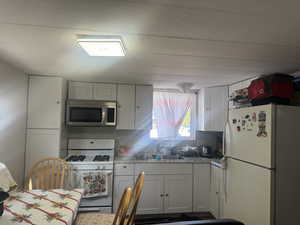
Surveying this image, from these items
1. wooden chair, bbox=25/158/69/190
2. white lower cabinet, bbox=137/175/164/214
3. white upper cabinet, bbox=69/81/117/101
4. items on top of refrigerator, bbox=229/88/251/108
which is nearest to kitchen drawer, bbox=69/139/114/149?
wooden chair, bbox=25/158/69/190

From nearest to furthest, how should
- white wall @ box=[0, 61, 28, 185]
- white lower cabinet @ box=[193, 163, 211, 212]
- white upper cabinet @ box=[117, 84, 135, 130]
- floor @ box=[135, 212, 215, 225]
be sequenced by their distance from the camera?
white wall @ box=[0, 61, 28, 185] → floor @ box=[135, 212, 215, 225] → white lower cabinet @ box=[193, 163, 211, 212] → white upper cabinet @ box=[117, 84, 135, 130]

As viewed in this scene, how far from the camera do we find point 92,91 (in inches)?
120

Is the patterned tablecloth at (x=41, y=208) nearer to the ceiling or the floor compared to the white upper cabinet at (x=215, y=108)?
nearer to the floor

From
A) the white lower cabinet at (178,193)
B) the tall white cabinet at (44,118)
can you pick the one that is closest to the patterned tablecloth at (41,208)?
the tall white cabinet at (44,118)

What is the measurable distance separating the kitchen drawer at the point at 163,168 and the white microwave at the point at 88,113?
0.83m

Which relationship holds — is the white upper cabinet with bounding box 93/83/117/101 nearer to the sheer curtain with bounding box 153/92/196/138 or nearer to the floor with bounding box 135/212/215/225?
the sheer curtain with bounding box 153/92/196/138

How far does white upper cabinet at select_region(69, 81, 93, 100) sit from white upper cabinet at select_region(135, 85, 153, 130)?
2.49 feet

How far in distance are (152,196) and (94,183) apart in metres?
0.90

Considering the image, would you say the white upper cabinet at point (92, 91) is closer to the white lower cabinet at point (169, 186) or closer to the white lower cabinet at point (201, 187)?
the white lower cabinet at point (169, 186)

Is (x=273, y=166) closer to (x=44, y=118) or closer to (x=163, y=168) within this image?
(x=163, y=168)

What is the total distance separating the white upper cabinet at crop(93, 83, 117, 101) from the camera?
3.07 meters

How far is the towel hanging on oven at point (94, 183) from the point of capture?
2676 millimetres

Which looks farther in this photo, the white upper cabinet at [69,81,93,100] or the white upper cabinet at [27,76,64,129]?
the white upper cabinet at [69,81,93,100]

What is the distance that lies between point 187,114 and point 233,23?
8.62ft
